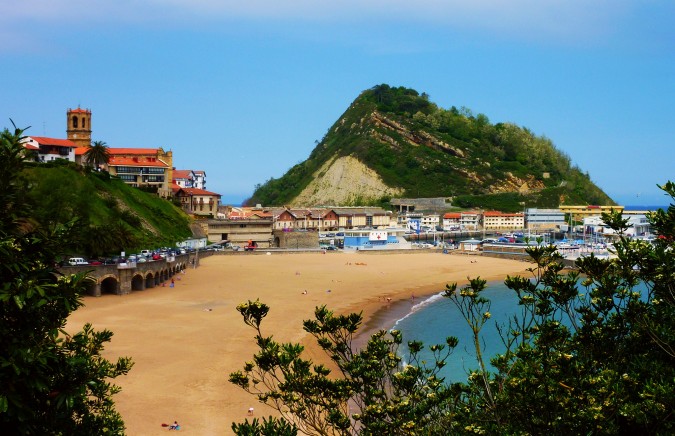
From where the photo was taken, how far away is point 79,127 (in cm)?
8288

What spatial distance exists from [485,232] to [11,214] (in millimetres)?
113021

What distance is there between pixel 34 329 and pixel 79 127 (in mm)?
81082

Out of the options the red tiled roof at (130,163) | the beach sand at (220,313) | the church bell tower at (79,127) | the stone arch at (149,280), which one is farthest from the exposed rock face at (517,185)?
the stone arch at (149,280)

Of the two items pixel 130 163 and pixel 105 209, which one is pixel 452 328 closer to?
pixel 105 209

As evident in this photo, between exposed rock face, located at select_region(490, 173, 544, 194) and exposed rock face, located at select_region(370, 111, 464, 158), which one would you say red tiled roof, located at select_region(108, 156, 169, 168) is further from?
exposed rock face, located at select_region(490, 173, 544, 194)

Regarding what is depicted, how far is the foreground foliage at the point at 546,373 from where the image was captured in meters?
7.82

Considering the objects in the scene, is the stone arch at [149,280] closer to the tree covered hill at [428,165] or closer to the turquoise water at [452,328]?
the turquoise water at [452,328]

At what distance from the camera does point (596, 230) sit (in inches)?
3964

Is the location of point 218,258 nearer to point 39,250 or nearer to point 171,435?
point 171,435

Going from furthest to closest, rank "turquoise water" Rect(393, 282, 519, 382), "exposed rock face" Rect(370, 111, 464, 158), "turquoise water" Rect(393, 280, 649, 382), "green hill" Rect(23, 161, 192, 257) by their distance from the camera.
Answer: "exposed rock face" Rect(370, 111, 464, 158) < "green hill" Rect(23, 161, 192, 257) < "turquoise water" Rect(393, 282, 519, 382) < "turquoise water" Rect(393, 280, 649, 382)

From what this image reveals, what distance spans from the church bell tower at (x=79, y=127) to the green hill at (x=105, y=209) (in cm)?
1452

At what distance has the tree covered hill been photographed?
471 feet

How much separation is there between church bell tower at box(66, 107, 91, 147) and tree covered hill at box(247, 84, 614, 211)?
6685cm

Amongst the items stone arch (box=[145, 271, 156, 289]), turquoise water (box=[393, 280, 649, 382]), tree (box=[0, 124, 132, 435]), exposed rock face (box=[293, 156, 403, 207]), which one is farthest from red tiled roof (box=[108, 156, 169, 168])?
tree (box=[0, 124, 132, 435])
